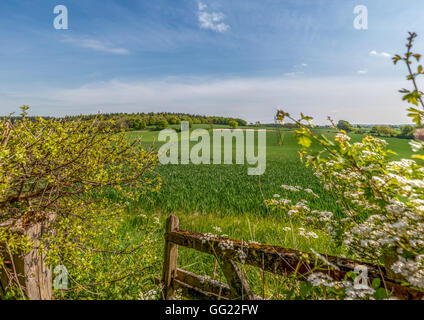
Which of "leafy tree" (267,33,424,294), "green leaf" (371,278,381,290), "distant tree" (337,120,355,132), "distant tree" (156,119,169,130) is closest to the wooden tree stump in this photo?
"leafy tree" (267,33,424,294)

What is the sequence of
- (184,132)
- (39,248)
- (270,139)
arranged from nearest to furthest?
(39,248)
(270,139)
(184,132)

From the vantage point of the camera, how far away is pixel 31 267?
2680 mm

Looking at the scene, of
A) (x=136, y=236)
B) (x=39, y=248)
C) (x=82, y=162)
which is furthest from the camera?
(x=136, y=236)

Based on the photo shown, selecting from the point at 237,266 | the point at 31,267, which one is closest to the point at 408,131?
the point at 237,266

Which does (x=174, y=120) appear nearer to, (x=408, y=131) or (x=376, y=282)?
(x=408, y=131)

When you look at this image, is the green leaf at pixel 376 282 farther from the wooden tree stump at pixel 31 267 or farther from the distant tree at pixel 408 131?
the wooden tree stump at pixel 31 267

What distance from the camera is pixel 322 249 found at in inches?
185

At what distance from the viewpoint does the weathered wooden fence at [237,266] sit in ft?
5.46

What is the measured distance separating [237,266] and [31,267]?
2.26m

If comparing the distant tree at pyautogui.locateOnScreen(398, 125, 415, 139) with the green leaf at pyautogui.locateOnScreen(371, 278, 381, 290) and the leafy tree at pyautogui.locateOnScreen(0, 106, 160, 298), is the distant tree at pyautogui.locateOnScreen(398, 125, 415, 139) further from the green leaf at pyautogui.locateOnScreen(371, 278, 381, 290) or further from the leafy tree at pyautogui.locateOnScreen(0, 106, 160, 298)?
the leafy tree at pyautogui.locateOnScreen(0, 106, 160, 298)
